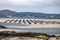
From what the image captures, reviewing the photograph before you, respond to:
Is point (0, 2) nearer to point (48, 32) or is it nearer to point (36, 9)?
point (36, 9)

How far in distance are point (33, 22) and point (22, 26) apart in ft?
0.95

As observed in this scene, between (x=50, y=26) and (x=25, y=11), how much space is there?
0.70 metres

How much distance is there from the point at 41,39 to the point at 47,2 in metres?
0.92

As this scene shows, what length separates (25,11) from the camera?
3.82 m

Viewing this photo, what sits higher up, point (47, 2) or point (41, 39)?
point (47, 2)

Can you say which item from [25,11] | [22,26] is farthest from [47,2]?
[22,26]

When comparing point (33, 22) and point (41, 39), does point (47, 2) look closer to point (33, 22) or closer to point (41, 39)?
point (33, 22)

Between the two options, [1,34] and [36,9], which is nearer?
[1,34]

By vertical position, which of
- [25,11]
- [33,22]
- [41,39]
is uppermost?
[25,11]

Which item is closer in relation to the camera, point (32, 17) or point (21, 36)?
point (21, 36)

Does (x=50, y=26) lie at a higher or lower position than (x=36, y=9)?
lower

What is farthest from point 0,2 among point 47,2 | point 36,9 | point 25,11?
point 47,2

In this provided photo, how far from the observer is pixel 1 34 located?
3605 mm

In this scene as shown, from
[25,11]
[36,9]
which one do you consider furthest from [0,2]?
[36,9]
